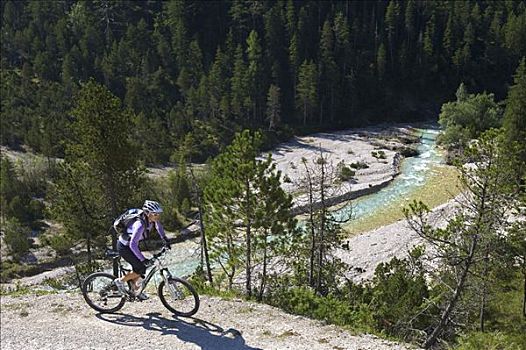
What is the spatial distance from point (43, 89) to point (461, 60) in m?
76.8

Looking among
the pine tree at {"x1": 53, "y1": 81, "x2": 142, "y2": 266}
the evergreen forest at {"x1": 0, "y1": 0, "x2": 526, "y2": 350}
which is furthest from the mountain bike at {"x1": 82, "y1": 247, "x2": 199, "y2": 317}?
the pine tree at {"x1": 53, "y1": 81, "x2": 142, "y2": 266}

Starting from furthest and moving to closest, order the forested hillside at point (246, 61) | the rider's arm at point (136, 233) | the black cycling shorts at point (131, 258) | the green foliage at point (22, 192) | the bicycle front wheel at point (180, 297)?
the forested hillside at point (246, 61) < the green foliage at point (22, 192) < the bicycle front wheel at point (180, 297) < the black cycling shorts at point (131, 258) < the rider's arm at point (136, 233)

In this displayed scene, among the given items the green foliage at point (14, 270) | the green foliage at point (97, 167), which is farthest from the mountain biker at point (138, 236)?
the green foliage at point (14, 270)

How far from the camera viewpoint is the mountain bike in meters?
12.5

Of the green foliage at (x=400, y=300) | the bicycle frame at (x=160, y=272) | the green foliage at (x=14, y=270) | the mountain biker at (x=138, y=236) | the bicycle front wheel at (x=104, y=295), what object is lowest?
the green foliage at (x=14, y=270)

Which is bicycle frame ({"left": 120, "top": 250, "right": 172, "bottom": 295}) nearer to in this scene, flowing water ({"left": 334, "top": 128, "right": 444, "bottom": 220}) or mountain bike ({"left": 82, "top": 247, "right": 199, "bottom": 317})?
mountain bike ({"left": 82, "top": 247, "right": 199, "bottom": 317})

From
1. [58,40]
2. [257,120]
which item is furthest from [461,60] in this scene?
[58,40]

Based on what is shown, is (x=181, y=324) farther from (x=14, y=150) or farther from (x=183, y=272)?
(x=14, y=150)

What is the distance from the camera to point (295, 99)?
9162 cm

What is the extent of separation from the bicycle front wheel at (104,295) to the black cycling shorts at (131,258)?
3.63 ft

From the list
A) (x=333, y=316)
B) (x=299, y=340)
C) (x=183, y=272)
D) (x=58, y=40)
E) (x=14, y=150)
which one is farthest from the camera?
(x=58, y=40)

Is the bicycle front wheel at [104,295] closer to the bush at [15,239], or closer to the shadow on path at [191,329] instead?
the shadow on path at [191,329]

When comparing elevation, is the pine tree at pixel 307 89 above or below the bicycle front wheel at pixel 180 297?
above

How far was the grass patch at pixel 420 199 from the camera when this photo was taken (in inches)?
1891
